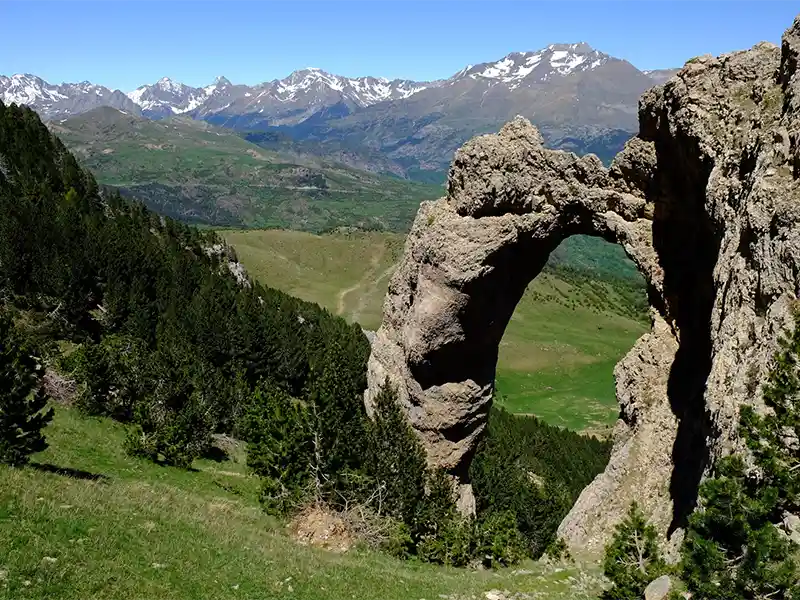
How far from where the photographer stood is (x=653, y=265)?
32.2 meters

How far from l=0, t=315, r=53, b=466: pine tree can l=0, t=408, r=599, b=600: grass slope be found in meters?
1.54

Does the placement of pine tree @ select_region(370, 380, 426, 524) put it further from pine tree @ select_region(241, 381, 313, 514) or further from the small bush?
pine tree @ select_region(241, 381, 313, 514)

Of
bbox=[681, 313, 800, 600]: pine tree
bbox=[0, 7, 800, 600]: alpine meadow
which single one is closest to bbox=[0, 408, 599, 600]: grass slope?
bbox=[0, 7, 800, 600]: alpine meadow

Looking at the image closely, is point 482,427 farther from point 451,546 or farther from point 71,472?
point 71,472

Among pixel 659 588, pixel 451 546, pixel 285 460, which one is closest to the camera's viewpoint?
pixel 659 588

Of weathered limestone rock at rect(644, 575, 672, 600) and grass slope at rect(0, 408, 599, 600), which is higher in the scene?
weathered limestone rock at rect(644, 575, 672, 600)

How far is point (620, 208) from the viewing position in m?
32.9

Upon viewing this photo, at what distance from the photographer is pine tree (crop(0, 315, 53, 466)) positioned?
1074 inches

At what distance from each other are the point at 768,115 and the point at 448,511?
24315 mm

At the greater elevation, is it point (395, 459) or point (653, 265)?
point (653, 265)

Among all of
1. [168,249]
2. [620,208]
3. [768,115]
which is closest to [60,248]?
[168,249]

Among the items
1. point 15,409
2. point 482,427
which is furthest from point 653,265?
point 15,409

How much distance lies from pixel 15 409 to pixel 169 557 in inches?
487

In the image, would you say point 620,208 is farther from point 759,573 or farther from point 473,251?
point 759,573
